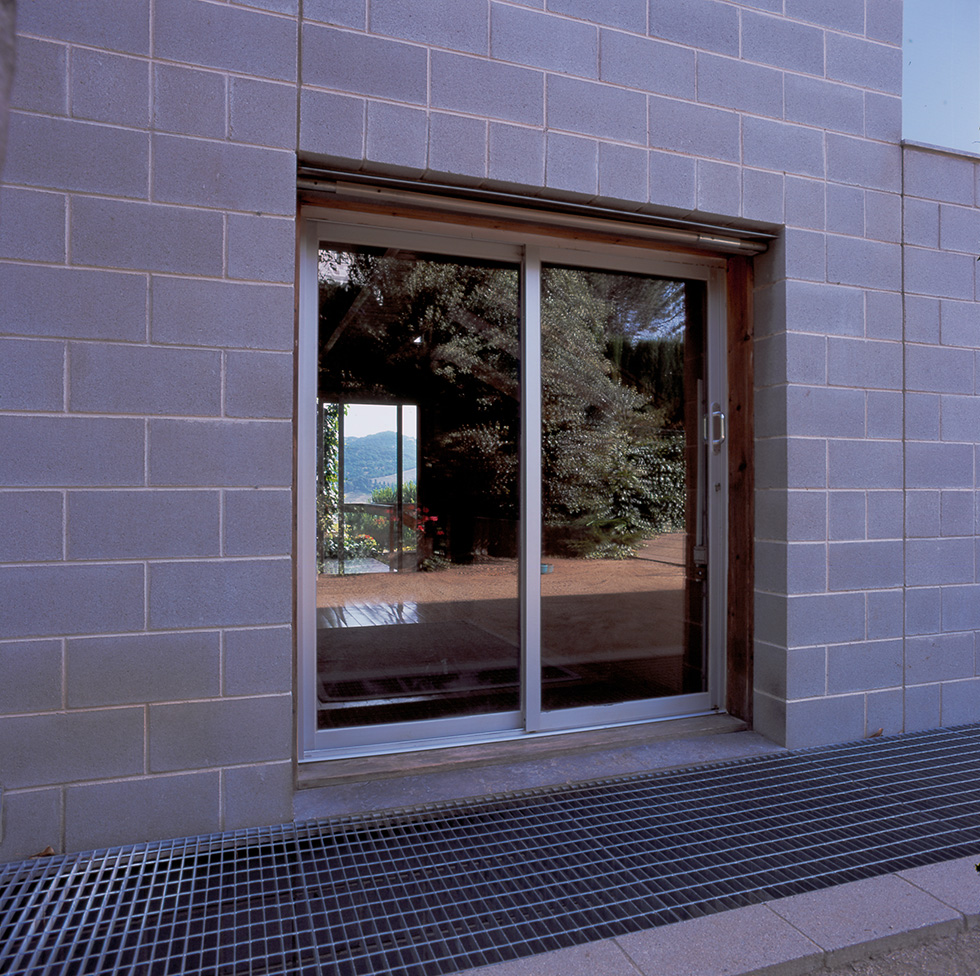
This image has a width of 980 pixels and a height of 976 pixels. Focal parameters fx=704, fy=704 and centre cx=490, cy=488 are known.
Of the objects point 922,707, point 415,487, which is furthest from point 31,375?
point 922,707

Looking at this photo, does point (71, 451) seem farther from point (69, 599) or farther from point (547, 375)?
point (547, 375)

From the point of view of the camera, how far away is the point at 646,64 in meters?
2.71

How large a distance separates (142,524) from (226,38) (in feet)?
5.04

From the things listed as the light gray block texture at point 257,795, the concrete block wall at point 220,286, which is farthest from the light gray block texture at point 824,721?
the light gray block texture at point 257,795

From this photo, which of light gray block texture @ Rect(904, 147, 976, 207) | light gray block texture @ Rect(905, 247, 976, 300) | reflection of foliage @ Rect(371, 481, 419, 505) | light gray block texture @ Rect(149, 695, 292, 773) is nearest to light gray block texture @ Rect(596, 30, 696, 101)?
light gray block texture @ Rect(904, 147, 976, 207)

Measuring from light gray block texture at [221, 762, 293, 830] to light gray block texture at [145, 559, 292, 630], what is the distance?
0.46 m

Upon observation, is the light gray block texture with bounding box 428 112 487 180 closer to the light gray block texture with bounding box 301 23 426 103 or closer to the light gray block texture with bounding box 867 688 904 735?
the light gray block texture with bounding box 301 23 426 103

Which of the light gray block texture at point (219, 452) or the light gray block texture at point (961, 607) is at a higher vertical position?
the light gray block texture at point (219, 452)

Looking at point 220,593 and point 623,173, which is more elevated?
point 623,173

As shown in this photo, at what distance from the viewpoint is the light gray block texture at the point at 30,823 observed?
1.98 meters

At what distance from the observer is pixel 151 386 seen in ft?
7.02

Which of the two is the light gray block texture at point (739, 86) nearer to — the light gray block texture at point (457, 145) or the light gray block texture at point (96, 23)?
the light gray block texture at point (457, 145)

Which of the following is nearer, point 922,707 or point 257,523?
point 257,523

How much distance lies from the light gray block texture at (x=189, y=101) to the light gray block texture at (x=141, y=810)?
1985mm
